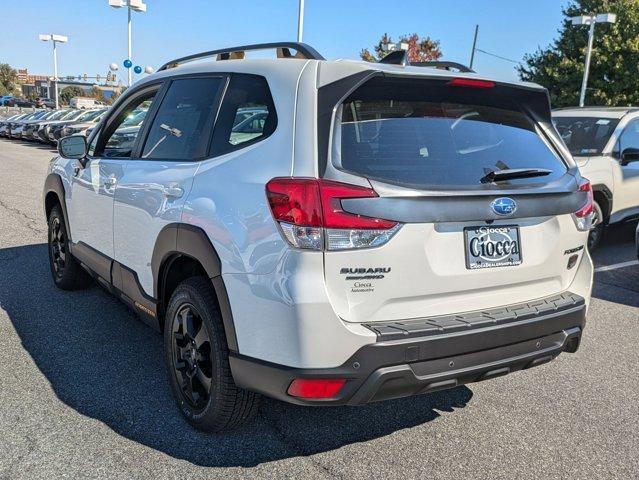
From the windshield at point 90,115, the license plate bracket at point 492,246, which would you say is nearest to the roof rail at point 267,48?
the license plate bracket at point 492,246

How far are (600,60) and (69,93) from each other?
77.8 meters

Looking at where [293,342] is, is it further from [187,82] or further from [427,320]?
[187,82]

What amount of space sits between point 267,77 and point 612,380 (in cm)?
294

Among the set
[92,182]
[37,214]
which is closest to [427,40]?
[37,214]

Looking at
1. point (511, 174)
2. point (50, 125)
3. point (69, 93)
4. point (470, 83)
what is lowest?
point (50, 125)

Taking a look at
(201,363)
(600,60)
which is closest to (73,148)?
(201,363)

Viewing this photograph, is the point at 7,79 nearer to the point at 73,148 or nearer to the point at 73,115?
the point at 73,115

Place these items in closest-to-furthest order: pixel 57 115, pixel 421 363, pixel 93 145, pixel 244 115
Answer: pixel 421 363 < pixel 244 115 < pixel 93 145 < pixel 57 115

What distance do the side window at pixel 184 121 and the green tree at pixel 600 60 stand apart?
2951 centimetres

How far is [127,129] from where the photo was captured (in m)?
4.13

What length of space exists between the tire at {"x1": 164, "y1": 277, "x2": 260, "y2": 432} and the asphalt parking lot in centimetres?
16

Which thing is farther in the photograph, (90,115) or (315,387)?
(90,115)

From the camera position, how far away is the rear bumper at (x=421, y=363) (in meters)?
2.36

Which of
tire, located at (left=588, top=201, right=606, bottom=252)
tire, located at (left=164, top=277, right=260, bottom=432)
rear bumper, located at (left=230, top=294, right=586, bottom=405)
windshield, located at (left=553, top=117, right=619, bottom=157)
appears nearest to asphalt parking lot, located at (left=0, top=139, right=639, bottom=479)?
tire, located at (left=164, top=277, right=260, bottom=432)
